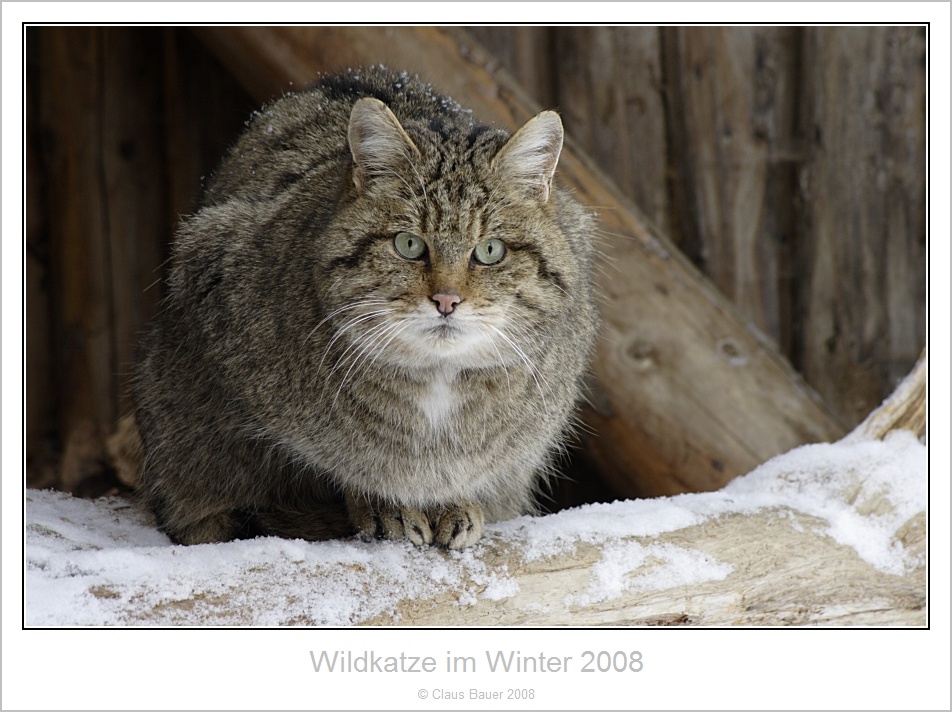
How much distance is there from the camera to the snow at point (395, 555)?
5.64 ft

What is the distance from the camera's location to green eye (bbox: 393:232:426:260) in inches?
71.3

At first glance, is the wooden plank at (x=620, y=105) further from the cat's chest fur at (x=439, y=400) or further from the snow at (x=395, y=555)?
the cat's chest fur at (x=439, y=400)

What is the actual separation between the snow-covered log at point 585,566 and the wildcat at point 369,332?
0.50 ft

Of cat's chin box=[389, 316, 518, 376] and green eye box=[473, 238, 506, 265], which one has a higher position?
green eye box=[473, 238, 506, 265]

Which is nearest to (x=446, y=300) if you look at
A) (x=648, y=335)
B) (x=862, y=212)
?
(x=648, y=335)

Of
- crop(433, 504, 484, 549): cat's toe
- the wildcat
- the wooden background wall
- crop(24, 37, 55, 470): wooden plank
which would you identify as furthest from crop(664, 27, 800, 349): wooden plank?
crop(24, 37, 55, 470): wooden plank

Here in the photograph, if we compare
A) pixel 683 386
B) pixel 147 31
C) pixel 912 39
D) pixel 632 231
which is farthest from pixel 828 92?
pixel 147 31

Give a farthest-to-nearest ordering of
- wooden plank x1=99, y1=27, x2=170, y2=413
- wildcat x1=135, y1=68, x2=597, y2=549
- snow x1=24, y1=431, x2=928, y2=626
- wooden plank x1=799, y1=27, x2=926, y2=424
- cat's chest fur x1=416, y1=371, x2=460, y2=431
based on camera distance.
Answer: wooden plank x1=99, y1=27, x2=170, y2=413 → wooden plank x1=799, y1=27, x2=926, y2=424 → cat's chest fur x1=416, y1=371, x2=460, y2=431 → wildcat x1=135, y1=68, x2=597, y2=549 → snow x1=24, y1=431, x2=928, y2=626

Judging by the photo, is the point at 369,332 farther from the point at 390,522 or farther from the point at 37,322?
the point at 37,322

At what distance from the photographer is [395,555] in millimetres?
1930

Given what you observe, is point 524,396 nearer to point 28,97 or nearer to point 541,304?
point 541,304

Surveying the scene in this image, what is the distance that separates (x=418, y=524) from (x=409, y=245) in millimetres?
574

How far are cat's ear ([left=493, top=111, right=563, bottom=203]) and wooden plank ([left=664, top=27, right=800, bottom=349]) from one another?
161 centimetres

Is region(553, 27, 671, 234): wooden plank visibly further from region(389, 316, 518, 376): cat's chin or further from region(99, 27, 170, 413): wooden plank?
region(389, 316, 518, 376): cat's chin
